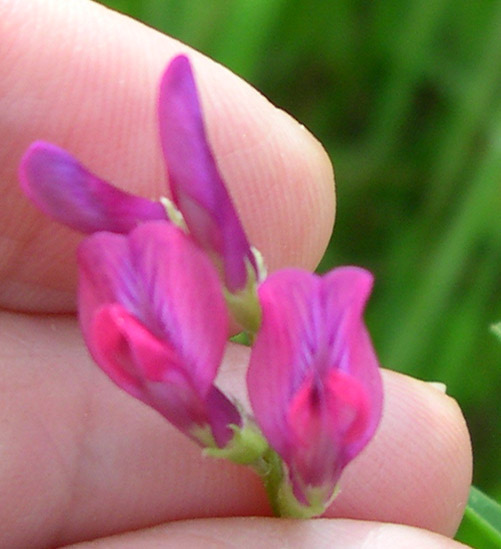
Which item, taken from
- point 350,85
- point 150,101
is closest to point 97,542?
point 150,101

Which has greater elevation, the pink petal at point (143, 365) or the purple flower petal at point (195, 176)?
the purple flower petal at point (195, 176)

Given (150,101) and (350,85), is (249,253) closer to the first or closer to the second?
(150,101)

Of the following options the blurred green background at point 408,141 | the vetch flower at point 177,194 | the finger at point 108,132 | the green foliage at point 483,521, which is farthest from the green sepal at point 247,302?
the blurred green background at point 408,141

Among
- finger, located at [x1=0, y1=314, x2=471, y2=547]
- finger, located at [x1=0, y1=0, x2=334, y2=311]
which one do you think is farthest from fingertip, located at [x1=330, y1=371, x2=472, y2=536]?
finger, located at [x1=0, y1=0, x2=334, y2=311]

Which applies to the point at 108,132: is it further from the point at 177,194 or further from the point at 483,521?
the point at 483,521

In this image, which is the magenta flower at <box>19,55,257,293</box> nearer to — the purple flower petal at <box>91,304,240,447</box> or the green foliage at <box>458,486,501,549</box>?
the purple flower petal at <box>91,304,240,447</box>

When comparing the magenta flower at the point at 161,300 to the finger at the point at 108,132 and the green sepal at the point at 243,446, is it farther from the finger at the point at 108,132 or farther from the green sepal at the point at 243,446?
the finger at the point at 108,132

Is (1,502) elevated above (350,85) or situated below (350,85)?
below
